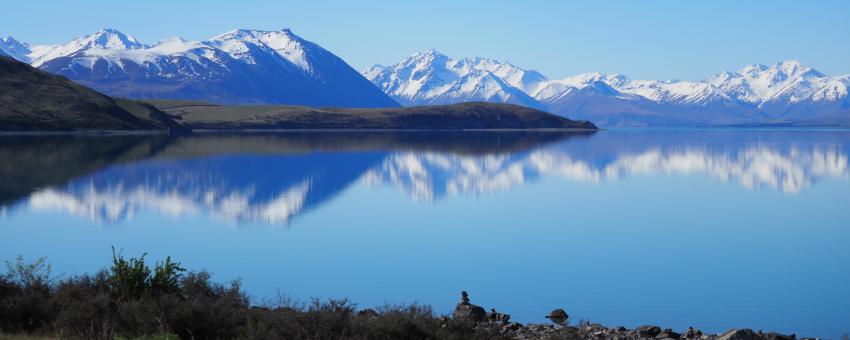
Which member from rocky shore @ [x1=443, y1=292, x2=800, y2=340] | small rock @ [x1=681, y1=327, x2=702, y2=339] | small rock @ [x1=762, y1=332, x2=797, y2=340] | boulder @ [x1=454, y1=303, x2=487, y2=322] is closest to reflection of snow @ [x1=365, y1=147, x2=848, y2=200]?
boulder @ [x1=454, y1=303, x2=487, y2=322]

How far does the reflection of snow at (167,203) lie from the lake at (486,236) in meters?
0.16

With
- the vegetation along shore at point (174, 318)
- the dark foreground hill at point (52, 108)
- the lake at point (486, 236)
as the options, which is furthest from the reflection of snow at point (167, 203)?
the dark foreground hill at point (52, 108)

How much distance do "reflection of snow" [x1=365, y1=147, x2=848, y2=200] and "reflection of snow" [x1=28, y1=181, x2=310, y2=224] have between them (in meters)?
11.3

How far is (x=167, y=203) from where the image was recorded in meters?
48.2

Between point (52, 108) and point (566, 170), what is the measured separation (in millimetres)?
131583

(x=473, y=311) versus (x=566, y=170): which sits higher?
(x=473, y=311)

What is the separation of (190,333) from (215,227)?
23.4 m

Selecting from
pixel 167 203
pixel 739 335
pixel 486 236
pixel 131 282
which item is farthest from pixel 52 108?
pixel 739 335

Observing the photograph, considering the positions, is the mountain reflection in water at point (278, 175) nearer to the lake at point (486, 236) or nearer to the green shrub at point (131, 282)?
the lake at point (486, 236)

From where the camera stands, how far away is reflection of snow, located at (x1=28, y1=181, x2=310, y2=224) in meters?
43.1

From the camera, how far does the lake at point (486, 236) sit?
80.7 ft

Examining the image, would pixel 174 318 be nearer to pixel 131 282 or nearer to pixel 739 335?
pixel 131 282

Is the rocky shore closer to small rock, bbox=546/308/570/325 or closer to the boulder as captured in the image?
the boulder

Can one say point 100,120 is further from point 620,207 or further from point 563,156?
point 620,207
